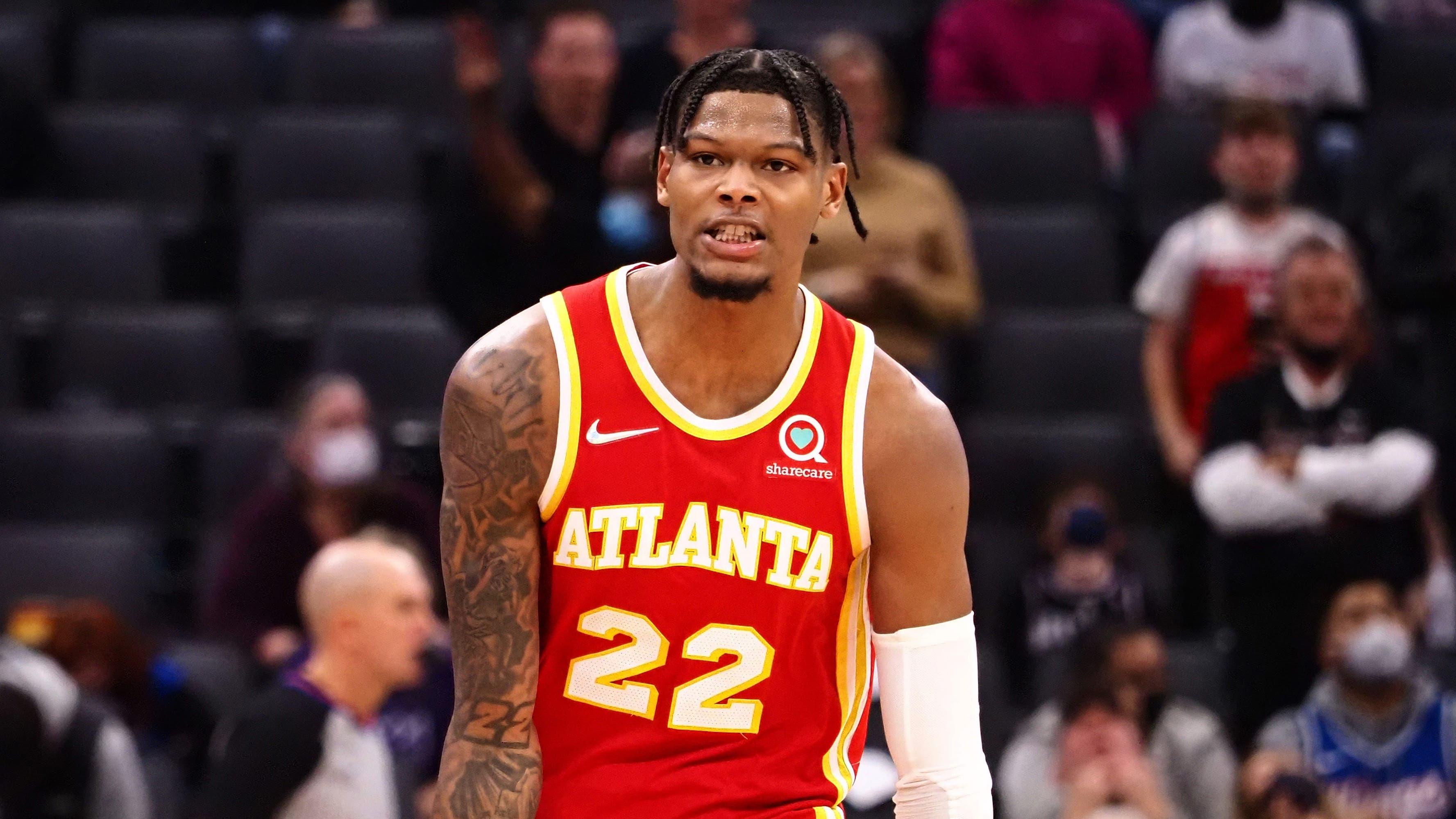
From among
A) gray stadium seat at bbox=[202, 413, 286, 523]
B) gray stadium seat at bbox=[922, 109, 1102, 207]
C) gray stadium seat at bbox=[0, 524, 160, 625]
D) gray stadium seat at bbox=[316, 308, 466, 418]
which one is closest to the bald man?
gray stadium seat at bbox=[0, 524, 160, 625]

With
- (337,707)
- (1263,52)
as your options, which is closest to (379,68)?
(1263,52)

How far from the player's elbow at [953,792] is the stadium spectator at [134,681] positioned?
350cm

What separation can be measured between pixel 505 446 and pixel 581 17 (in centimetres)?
443

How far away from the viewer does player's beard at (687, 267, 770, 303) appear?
9.36 ft

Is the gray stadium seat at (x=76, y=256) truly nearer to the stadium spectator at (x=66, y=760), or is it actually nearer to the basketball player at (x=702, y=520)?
the stadium spectator at (x=66, y=760)

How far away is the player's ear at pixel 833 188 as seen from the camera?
297cm

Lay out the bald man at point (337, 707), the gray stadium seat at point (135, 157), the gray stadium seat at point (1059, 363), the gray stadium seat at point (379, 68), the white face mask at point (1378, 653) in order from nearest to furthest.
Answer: the bald man at point (337, 707)
the white face mask at point (1378, 653)
the gray stadium seat at point (1059, 363)
the gray stadium seat at point (135, 157)
the gray stadium seat at point (379, 68)

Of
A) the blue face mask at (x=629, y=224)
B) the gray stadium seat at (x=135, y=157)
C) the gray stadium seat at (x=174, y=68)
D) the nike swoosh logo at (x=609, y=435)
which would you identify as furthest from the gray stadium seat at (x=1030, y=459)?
the nike swoosh logo at (x=609, y=435)

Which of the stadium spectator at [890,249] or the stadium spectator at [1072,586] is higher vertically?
the stadium spectator at [890,249]

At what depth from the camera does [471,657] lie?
287 centimetres

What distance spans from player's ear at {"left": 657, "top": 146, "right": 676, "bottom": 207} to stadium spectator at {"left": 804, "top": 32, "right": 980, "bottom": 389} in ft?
10.5

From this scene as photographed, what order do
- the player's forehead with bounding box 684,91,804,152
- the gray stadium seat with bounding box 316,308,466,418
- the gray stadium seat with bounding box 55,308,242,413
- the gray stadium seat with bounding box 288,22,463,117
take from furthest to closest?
1. the gray stadium seat with bounding box 288,22,463,117
2. the gray stadium seat with bounding box 55,308,242,413
3. the gray stadium seat with bounding box 316,308,466,418
4. the player's forehead with bounding box 684,91,804,152

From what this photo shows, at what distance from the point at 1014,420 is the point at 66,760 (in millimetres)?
3291

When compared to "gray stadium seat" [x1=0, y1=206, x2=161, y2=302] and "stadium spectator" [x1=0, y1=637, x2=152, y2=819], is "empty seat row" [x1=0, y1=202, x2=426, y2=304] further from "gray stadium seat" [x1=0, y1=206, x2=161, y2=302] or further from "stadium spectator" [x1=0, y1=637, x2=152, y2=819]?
"stadium spectator" [x1=0, y1=637, x2=152, y2=819]
